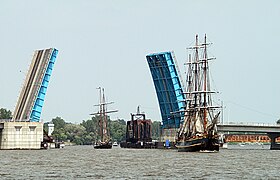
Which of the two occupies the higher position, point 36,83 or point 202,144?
point 36,83

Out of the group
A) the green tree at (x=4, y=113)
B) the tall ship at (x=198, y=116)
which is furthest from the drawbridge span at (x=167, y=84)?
the green tree at (x=4, y=113)

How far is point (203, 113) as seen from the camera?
77.8 metres

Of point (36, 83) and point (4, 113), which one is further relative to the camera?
point (4, 113)

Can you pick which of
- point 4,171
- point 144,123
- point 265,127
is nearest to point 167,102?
point 265,127

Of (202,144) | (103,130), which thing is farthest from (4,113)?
(202,144)

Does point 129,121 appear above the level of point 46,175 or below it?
above

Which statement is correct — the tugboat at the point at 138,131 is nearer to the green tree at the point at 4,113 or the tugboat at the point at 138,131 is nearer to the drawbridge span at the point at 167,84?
the drawbridge span at the point at 167,84

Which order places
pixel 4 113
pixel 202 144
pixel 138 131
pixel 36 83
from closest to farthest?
pixel 202 144
pixel 36 83
pixel 138 131
pixel 4 113

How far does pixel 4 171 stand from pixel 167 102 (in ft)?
170

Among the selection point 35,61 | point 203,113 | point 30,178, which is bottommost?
point 30,178

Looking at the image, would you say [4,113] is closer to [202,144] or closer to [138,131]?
[138,131]

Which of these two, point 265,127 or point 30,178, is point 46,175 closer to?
point 30,178

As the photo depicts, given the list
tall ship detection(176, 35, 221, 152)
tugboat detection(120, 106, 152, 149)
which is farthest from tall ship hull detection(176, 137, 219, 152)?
tugboat detection(120, 106, 152, 149)

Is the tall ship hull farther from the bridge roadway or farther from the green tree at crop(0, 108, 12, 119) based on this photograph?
the green tree at crop(0, 108, 12, 119)
